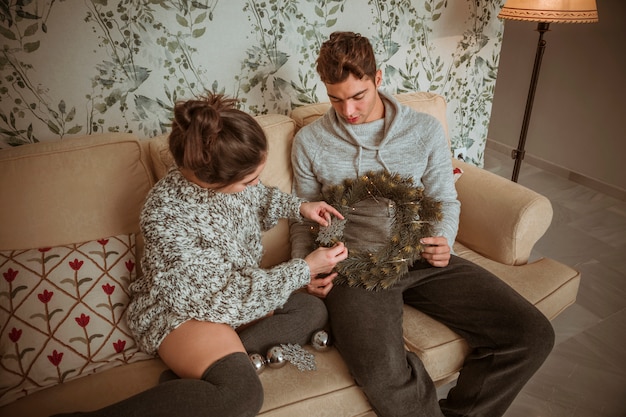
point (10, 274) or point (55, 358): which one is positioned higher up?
point (10, 274)

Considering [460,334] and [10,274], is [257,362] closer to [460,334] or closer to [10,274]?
[460,334]

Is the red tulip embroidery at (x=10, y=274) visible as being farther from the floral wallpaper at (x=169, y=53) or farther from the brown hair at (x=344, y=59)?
the brown hair at (x=344, y=59)

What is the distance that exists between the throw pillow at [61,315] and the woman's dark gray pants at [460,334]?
0.64 m

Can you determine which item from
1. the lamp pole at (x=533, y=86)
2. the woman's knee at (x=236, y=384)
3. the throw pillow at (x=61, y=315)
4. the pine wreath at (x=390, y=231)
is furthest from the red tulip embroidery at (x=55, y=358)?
the lamp pole at (x=533, y=86)

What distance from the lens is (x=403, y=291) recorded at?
150 centimetres

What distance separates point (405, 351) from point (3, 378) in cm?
110

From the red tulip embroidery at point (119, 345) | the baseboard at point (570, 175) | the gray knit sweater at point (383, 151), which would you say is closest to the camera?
the red tulip embroidery at point (119, 345)

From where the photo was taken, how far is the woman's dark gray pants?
1.21m

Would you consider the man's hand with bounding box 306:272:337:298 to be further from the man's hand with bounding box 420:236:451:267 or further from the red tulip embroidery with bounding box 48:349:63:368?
the red tulip embroidery with bounding box 48:349:63:368

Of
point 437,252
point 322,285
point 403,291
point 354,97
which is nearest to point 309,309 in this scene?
point 322,285

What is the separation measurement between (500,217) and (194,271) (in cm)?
116

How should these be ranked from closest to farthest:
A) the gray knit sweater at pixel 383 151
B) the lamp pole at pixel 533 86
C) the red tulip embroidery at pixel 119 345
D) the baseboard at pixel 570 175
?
the red tulip embroidery at pixel 119 345, the gray knit sweater at pixel 383 151, the lamp pole at pixel 533 86, the baseboard at pixel 570 175

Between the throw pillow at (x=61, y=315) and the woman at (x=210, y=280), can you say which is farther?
the throw pillow at (x=61, y=315)

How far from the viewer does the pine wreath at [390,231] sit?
1.38 metres
